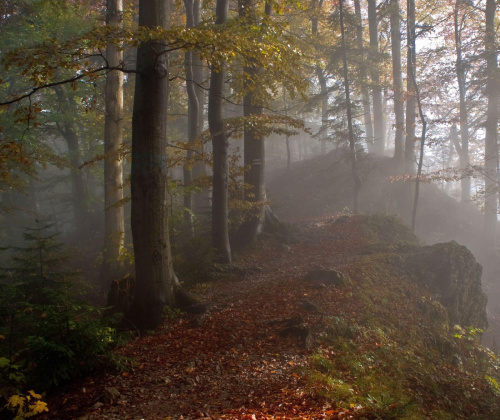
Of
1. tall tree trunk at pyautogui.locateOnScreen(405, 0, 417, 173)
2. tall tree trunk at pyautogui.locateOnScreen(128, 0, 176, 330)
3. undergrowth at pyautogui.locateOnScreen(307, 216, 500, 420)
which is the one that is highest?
tall tree trunk at pyautogui.locateOnScreen(405, 0, 417, 173)

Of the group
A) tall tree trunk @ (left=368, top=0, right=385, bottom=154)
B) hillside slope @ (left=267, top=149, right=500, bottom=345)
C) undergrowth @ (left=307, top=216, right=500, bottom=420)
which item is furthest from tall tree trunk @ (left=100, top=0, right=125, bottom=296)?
tall tree trunk @ (left=368, top=0, right=385, bottom=154)

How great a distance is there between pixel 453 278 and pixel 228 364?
29.8 ft

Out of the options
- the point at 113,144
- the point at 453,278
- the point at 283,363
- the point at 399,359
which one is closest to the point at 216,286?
the point at 283,363

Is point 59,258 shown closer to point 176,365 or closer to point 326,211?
point 176,365

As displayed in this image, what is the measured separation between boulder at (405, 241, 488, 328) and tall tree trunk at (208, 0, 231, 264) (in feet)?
19.7

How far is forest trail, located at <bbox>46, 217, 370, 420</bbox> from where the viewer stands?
14.0ft

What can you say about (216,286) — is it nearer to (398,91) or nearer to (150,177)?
(150,177)

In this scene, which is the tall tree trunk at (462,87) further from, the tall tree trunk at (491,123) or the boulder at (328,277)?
the boulder at (328,277)

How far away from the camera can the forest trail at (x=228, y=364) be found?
167 inches

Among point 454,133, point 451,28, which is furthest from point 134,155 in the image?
point 454,133

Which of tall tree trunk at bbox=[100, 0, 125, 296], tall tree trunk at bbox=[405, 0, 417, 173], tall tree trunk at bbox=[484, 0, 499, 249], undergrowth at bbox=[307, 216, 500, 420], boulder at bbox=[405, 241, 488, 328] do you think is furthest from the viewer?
tall tree trunk at bbox=[484, 0, 499, 249]

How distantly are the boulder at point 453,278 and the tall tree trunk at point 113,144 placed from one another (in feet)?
31.8

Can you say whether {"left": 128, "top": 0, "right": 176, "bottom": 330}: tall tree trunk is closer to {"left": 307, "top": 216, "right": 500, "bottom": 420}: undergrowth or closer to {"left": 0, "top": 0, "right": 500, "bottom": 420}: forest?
{"left": 0, "top": 0, "right": 500, "bottom": 420}: forest

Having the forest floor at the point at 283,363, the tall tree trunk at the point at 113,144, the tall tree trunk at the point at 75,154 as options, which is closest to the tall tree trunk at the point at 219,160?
the forest floor at the point at 283,363
